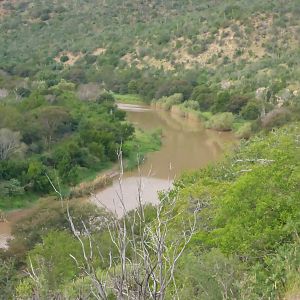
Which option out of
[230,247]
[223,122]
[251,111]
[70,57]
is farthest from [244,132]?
[70,57]

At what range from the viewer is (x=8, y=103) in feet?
115

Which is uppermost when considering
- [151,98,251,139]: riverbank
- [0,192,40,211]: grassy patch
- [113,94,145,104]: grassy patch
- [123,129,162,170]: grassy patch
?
[0,192,40,211]: grassy patch

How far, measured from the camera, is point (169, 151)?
3300 cm

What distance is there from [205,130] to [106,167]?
11.7 meters

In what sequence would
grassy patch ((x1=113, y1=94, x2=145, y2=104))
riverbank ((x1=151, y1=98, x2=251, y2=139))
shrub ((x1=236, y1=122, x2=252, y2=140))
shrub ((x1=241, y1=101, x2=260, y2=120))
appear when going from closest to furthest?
shrub ((x1=236, y1=122, x2=252, y2=140))
riverbank ((x1=151, y1=98, x2=251, y2=139))
shrub ((x1=241, y1=101, x2=260, y2=120))
grassy patch ((x1=113, y1=94, x2=145, y2=104))

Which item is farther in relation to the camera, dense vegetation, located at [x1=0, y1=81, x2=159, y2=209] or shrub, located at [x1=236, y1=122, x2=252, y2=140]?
shrub, located at [x1=236, y1=122, x2=252, y2=140]

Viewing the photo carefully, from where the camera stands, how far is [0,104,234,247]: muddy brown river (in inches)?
903

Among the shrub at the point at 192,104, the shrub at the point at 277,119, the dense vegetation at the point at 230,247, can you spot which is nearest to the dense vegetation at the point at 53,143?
the shrub at the point at 277,119

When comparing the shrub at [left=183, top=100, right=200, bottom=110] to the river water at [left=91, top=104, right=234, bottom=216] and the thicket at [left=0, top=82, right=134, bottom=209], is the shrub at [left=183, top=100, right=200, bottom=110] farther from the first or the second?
the thicket at [left=0, top=82, right=134, bottom=209]

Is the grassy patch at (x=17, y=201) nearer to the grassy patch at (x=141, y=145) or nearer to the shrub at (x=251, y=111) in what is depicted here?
the grassy patch at (x=141, y=145)

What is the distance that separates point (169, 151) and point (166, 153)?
0.52 m

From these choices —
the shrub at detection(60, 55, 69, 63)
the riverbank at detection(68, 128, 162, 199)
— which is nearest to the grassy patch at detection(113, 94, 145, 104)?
the shrub at detection(60, 55, 69, 63)

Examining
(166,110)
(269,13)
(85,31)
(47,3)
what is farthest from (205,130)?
(47,3)

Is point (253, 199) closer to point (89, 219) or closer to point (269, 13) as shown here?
point (89, 219)
